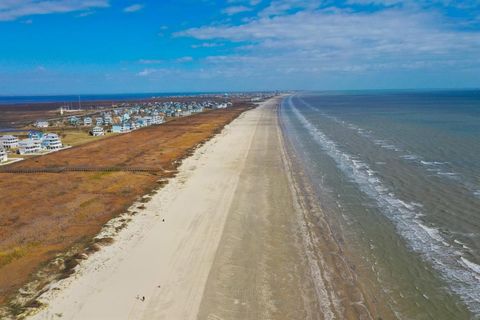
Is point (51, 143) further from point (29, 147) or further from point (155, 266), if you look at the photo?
point (155, 266)

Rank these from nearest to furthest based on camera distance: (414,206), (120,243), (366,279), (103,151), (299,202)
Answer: (366,279)
(120,243)
(414,206)
(299,202)
(103,151)

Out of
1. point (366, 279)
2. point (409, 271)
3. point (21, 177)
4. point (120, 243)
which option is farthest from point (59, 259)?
point (21, 177)

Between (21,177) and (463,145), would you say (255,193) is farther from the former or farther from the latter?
(463,145)

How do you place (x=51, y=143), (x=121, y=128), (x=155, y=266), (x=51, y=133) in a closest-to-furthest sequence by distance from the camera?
(x=155, y=266)
(x=51, y=143)
(x=51, y=133)
(x=121, y=128)

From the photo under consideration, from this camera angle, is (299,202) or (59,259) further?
(299,202)

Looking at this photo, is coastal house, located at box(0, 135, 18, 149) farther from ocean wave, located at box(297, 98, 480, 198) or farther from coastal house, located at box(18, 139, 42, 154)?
ocean wave, located at box(297, 98, 480, 198)

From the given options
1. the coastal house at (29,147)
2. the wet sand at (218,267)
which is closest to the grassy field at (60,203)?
the wet sand at (218,267)

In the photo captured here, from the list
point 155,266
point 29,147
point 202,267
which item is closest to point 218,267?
point 202,267
